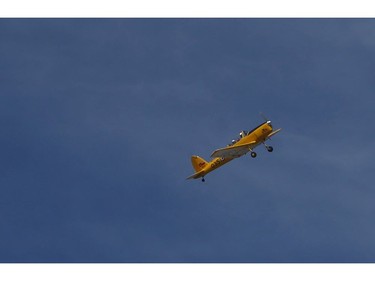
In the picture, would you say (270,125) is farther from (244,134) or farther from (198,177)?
(198,177)

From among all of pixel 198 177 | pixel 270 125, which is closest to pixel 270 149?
pixel 270 125

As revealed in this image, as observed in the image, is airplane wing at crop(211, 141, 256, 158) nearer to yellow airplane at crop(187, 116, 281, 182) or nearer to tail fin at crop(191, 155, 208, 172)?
yellow airplane at crop(187, 116, 281, 182)

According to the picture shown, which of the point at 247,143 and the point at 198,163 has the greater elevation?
the point at 198,163

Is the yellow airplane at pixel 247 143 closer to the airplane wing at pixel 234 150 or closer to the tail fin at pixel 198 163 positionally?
the airplane wing at pixel 234 150

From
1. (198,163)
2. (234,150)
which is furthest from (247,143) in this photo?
(198,163)

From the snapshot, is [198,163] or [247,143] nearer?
[247,143]

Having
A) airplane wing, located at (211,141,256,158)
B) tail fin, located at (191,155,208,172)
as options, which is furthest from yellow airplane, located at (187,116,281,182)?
tail fin, located at (191,155,208,172)

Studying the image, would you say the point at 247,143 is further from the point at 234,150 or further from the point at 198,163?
the point at 198,163
